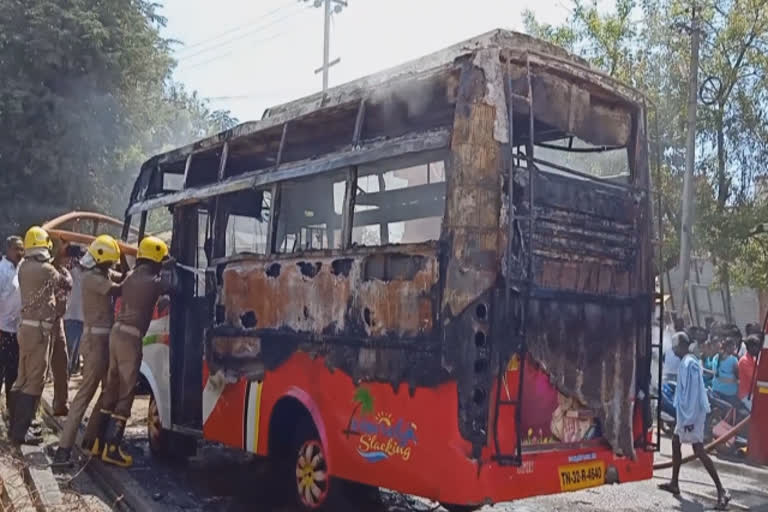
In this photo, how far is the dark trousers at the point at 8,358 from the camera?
26.0 ft

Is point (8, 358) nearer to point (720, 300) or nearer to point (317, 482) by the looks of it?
point (317, 482)

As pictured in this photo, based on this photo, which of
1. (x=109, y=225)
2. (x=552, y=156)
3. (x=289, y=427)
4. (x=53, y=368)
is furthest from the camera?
(x=109, y=225)

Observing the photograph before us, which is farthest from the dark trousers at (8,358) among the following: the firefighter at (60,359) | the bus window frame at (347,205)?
the bus window frame at (347,205)

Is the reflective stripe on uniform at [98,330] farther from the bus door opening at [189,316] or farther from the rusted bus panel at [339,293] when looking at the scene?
the rusted bus panel at [339,293]

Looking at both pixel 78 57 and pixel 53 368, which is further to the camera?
pixel 78 57

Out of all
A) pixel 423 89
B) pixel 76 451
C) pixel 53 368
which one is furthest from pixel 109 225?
pixel 423 89

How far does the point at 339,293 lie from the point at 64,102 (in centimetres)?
1610

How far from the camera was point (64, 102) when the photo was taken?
19016 millimetres

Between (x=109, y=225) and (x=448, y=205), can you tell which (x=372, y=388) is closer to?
(x=448, y=205)

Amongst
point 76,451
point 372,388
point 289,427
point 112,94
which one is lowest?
point 76,451

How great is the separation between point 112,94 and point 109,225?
10.00 m

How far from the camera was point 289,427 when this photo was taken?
602 centimetres

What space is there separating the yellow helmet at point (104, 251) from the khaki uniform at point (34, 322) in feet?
2.12

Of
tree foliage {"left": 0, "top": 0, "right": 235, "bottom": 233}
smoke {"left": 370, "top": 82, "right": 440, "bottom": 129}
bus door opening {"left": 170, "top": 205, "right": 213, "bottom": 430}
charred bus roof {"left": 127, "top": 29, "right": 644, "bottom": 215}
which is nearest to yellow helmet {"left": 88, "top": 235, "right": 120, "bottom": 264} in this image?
bus door opening {"left": 170, "top": 205, "right": 213, "bottom": 430}
